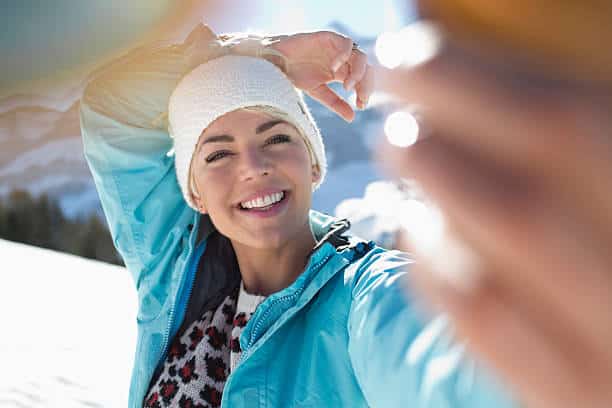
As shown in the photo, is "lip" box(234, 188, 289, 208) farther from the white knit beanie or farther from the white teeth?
the white knit beanie

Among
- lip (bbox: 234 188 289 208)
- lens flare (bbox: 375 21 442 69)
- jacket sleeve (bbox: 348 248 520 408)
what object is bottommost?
jacket sleeve (bbox: 348 248 520 408)

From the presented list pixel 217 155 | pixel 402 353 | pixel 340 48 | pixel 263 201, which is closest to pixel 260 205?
pixel 263 201

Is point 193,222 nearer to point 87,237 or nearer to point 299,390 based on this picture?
point 299,390

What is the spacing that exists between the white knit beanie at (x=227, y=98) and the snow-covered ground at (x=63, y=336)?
3.19m

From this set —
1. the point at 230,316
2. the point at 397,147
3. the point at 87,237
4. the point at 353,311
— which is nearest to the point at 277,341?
the point at 353,311

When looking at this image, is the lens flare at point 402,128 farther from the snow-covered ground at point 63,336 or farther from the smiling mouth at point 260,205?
the snow-covered ground at point 63,336

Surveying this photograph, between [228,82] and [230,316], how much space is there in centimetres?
82

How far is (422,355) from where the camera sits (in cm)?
84

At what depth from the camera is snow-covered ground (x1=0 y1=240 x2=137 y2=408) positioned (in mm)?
4883

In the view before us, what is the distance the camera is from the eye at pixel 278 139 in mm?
1979

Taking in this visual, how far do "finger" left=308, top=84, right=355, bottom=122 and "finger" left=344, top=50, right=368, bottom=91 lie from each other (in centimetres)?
11

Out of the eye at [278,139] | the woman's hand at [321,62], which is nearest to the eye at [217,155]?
the eye at [278,139]

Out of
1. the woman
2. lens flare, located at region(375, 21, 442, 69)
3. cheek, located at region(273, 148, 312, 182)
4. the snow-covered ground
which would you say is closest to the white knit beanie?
the woman

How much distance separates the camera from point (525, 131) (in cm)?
38
